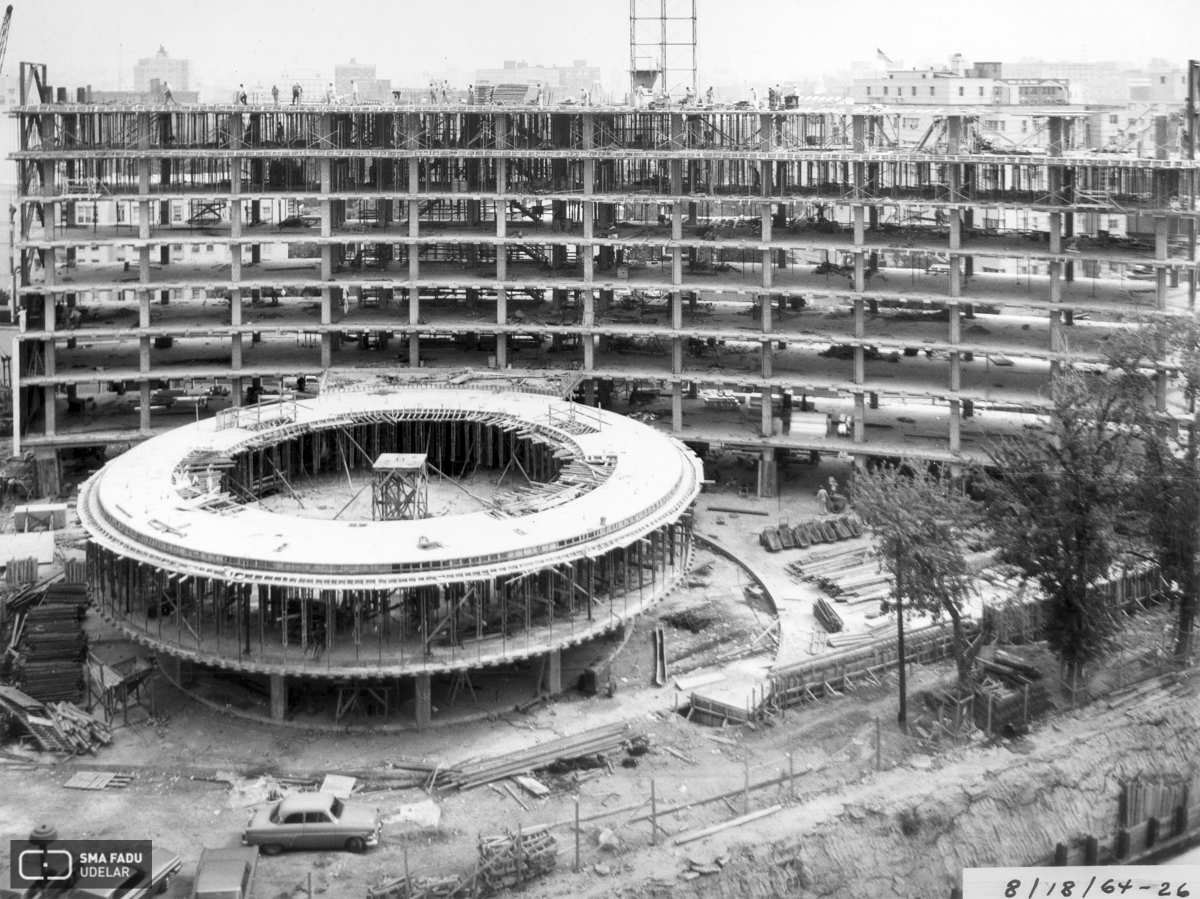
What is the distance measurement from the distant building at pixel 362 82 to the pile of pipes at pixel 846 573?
40.4 meters

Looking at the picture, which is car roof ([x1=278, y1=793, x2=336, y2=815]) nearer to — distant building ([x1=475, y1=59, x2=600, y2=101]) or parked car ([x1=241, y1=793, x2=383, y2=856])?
parked car ([x1=241, y1=793, x2=383, y2=856])

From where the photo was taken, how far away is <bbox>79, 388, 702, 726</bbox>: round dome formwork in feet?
199

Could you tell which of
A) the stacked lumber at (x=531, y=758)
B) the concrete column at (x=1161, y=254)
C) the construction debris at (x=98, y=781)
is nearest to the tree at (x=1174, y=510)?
the concrete column at (x=1161, y=254)

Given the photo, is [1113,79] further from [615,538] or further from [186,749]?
[186,749]

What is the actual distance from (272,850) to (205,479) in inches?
1031

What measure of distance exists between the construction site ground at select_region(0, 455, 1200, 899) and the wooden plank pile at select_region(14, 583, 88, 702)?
2.85 meters

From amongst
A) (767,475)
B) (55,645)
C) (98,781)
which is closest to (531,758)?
(98,781)

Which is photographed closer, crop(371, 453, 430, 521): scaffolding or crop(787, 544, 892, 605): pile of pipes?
crop(371, 453, 430, 521): scaffolding

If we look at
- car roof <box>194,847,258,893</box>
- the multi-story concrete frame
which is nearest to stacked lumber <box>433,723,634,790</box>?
car roof <box>194,847,258,893</box>

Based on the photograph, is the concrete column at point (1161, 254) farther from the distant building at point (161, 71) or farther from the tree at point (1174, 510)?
the distant building at point (161, 71)

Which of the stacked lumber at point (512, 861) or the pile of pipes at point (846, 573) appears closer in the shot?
the stacked lumber at point (512, 861)

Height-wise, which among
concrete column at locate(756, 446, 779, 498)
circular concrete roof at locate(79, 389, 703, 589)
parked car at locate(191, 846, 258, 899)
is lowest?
parked car at locate(191, 846, 258, 899)

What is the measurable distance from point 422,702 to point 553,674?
5.95 metres

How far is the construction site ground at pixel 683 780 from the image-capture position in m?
49.8
